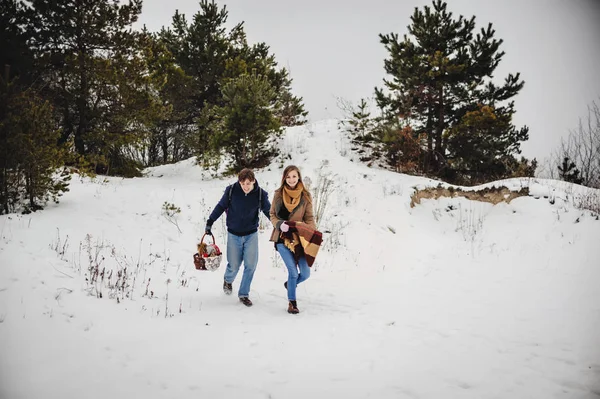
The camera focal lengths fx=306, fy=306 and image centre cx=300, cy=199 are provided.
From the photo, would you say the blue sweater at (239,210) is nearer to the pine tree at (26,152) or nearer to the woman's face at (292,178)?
the woman's face at (292,178)

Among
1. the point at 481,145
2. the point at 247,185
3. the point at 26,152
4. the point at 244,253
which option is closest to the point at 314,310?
the point at 244,253

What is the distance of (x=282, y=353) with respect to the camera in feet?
10.6

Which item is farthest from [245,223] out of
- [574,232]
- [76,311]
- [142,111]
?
[142,111]

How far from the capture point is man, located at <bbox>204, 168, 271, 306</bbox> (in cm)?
436

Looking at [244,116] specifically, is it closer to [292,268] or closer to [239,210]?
[239,210]

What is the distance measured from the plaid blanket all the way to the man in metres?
0.53

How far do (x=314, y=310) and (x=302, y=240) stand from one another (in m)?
1.11

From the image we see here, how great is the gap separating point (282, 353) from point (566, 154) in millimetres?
12048

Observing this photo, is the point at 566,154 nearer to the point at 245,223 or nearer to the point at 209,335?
the point at 245,223

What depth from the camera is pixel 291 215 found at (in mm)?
4520

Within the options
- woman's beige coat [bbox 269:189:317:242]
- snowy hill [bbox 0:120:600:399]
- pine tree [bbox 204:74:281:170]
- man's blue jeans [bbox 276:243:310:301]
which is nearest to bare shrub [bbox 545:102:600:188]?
snowy hill [bbox 0:120:600:399]

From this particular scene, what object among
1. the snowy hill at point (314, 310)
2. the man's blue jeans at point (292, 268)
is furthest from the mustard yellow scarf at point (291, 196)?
the snowy hill at point (314, 310)

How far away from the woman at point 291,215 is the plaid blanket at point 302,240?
0.08m

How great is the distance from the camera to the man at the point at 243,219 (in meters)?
4.36
